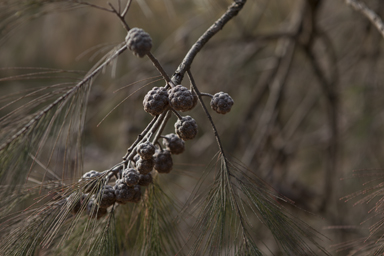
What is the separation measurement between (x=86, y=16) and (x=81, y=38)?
190 millimetres

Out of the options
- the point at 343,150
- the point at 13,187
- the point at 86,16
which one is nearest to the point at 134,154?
the point at 13,187

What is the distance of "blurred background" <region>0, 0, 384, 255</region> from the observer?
6.16ft

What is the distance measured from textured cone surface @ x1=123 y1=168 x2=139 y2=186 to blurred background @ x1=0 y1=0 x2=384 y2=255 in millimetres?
663

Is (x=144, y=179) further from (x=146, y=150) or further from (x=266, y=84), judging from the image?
(x=266, y=84)

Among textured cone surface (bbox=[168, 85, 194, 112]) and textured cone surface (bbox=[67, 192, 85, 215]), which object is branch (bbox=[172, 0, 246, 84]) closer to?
textured cone surface (bbox=[168, 85, 194, 112])

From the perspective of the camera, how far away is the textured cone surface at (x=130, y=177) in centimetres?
74

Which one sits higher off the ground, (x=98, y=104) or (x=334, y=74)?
(x=98, y=104)

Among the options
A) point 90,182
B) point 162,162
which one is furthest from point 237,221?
point 90,182

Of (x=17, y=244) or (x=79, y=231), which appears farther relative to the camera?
(x=79, y=231)

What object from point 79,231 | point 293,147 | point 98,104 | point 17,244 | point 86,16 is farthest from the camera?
point 86,16

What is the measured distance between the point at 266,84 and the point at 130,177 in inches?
56.8

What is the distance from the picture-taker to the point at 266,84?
2020 millimetres

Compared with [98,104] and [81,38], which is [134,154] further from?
[81,38]

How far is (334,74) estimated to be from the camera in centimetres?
206
